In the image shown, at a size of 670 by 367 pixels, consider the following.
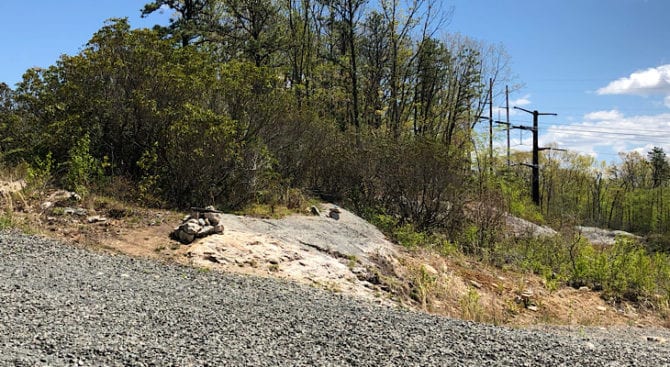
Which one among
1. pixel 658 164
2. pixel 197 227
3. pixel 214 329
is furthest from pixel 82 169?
pixel 658 164

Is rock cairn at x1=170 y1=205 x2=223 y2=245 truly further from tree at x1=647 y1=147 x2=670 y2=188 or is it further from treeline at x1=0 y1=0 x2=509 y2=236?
tree at x1=647 y1=147 x2=670 y2=188

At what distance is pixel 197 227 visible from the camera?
7387mm

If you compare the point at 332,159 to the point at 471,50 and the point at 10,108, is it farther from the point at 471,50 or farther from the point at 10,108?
the point at 471,50

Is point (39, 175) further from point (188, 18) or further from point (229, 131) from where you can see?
point (188, 18)

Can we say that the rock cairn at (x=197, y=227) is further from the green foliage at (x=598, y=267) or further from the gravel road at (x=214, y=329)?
the green foliage at (x=598, y=267)

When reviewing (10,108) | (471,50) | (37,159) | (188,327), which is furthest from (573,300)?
(471,50)

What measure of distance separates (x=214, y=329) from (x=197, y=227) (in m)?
3.65

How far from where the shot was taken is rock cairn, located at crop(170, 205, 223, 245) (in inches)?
287

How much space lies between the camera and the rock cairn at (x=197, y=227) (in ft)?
23.9

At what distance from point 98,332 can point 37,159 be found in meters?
6.24

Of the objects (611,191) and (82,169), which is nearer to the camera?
(82,169)

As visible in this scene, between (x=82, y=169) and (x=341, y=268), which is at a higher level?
(x=82, y=169)

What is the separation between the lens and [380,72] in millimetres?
21875

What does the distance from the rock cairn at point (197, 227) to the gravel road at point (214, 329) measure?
1.41m
